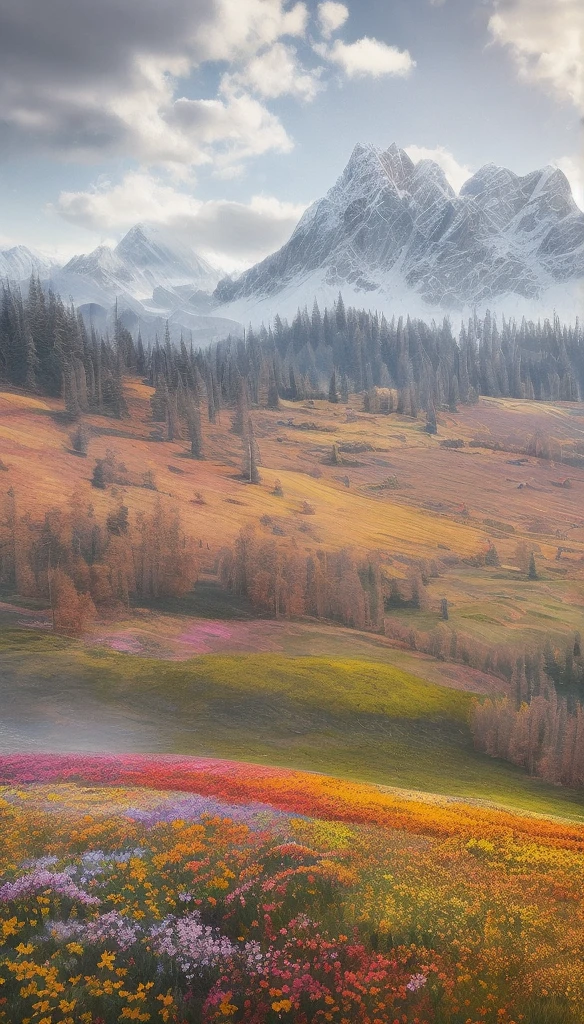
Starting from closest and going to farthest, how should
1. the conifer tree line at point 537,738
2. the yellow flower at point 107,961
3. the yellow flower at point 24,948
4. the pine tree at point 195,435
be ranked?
the yellow flower at point 107,961
the yellow flower at point 24,948
the conifer tree line at point 537,738
the pine tree at point 195,435

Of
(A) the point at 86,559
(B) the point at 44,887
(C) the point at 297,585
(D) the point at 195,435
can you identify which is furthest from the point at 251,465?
(B) the point at 44,887

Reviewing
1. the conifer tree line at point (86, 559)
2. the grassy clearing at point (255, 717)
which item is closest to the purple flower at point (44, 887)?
the grassy clearing at point (255, 717)

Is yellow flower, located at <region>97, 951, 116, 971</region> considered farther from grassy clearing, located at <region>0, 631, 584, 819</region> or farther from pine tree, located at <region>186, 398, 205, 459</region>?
pine tree, located at <region>186, 398, 205, 459</region>

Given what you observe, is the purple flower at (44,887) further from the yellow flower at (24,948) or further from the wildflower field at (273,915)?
the yellow flower at (24,948)

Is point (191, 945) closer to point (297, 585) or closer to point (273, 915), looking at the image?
point (273, 915)

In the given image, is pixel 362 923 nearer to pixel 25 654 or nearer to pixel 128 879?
pixel 128 879

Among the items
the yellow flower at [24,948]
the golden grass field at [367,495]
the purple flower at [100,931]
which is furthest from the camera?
the golden grass field at [367,495]

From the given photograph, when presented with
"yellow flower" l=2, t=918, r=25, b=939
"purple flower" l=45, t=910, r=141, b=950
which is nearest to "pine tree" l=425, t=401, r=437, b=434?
"purple flower" l=45, t=910, r=141, b=950
